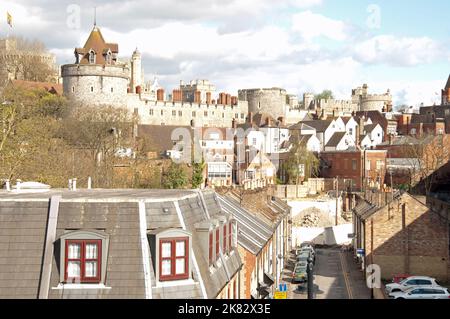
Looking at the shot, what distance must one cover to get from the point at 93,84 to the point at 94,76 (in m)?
0.90

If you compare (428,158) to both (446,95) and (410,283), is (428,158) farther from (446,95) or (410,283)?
(446,95)

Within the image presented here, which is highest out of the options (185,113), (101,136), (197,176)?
(185,113)

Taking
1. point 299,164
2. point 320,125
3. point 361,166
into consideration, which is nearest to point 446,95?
point 320,125

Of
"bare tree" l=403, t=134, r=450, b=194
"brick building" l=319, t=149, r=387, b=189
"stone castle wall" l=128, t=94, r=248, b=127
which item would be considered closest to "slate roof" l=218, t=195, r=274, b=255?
"bare tree" l=403, t=134, r=450, b=194

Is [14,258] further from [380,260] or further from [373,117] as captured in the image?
[373,117]

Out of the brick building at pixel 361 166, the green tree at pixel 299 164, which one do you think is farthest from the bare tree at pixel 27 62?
the brick building at pixel 361 166

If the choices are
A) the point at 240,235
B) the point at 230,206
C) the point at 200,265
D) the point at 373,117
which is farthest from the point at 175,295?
the point at 373,117

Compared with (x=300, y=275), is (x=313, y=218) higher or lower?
lower

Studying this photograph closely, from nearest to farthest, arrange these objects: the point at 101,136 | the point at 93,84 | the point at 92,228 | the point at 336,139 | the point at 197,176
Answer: the point at 92,228 < the point at 197,176 < the point at 101,136 < the point at 93,84 < the point at 336,139

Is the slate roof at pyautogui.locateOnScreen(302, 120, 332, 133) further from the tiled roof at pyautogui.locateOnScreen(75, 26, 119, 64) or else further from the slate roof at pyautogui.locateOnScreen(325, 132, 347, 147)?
the tiled roof at pyautogui.locateOnScreen(75, 26, 119, 64)

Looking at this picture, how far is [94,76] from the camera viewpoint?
78812 millimetres

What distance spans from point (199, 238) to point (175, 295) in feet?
6.83

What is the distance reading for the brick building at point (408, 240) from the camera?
32.0 metres

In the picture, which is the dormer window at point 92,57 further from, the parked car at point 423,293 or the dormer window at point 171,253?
the dormer window at point 171,253
